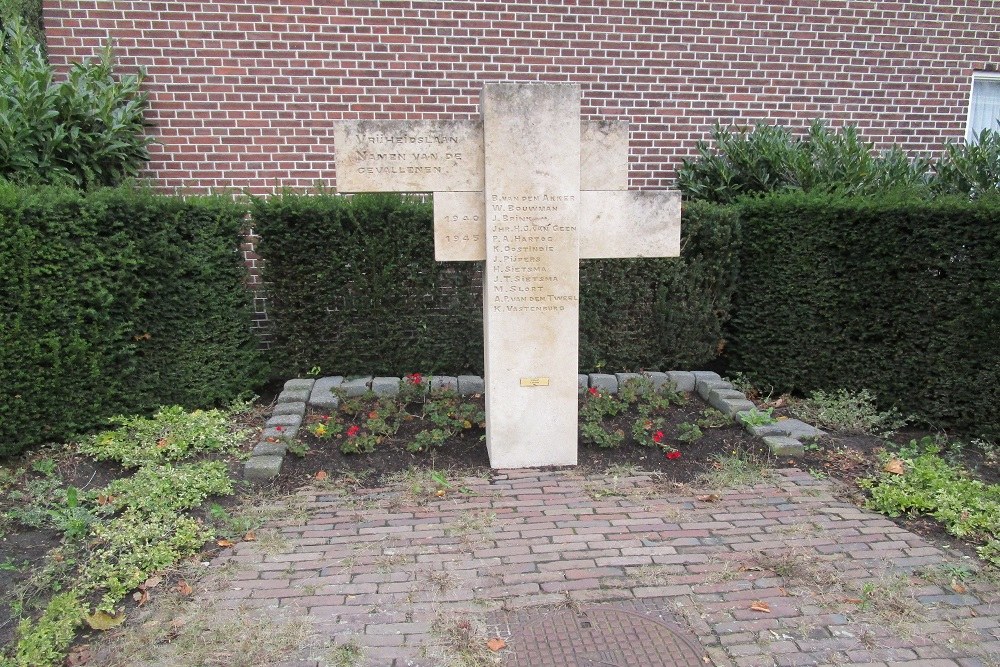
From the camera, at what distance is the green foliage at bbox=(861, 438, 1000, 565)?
3404mm

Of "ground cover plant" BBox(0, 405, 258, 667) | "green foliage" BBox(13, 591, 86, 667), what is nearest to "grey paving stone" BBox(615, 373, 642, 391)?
"ground cover plant" BBox(0, 405, 258, 667)

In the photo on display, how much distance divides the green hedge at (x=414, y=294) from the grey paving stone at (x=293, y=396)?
0.39 m

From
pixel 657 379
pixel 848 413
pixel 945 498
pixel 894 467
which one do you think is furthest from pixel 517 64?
pixel 945 498

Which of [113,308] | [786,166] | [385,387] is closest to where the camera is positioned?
[113,308]

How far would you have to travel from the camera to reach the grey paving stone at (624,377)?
5.57 meters

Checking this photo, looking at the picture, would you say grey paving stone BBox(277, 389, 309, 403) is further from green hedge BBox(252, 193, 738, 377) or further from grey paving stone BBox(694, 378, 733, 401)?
grey paving stone BBox(694, 378, 733, 401)

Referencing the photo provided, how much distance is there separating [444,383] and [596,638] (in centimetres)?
311

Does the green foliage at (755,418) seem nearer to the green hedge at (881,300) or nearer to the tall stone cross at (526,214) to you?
the green hedge at (881,300)

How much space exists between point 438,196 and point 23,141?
3.62 meters

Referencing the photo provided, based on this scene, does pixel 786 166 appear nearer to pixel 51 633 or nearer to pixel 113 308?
pixel 113 308

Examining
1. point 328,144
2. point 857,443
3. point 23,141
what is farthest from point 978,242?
point 23,141

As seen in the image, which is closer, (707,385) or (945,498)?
(945,498)

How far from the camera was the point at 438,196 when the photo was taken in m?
3.92

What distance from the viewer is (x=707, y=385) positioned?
555cm
